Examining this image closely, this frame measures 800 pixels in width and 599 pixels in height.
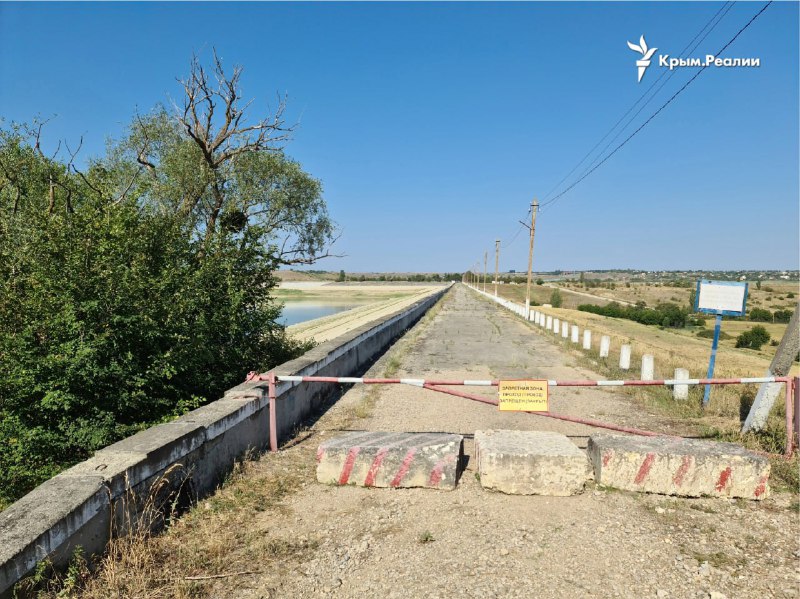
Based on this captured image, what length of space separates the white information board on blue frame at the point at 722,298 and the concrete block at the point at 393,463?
5.66m

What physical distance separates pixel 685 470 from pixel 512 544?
81.7 inches

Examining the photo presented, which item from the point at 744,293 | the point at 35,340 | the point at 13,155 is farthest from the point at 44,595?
the point at 13,155

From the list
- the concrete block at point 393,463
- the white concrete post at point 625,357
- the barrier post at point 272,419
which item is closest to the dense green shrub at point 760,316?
the white concrete post at point 625,357

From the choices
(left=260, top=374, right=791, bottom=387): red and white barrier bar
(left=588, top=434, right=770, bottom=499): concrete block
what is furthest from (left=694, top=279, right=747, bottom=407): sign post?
(left=588, top=434, right=770, bottom=499): concrete block

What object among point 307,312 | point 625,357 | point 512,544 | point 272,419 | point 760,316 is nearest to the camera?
point 512,544

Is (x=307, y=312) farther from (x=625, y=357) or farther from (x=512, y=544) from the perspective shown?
(x=512, y=544)

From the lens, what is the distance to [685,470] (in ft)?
15.7

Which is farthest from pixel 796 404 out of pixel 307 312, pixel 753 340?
pixel 307 312

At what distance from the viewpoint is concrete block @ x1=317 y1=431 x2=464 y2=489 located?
4930mm

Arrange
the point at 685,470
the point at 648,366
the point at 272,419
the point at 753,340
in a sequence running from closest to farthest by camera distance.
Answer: the point at 685,470 → the point at 272,419 → the point at 648,366 → the point at 753,340

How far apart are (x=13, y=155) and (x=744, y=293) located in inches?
622

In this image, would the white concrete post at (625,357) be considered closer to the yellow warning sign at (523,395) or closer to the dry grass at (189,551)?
the yellow warning sign at (523,395)

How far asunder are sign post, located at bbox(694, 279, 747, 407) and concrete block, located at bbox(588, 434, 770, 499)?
3.44 meters

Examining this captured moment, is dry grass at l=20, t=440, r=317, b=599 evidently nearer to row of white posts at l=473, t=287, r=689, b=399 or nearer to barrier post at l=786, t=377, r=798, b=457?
barrier post at l=786, t=377, r=798, b=457
